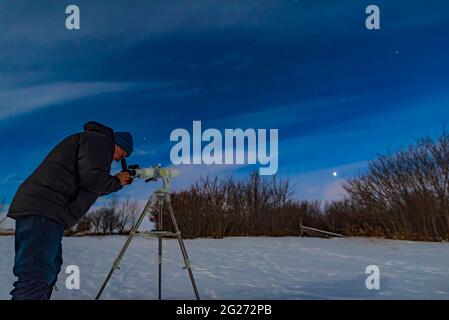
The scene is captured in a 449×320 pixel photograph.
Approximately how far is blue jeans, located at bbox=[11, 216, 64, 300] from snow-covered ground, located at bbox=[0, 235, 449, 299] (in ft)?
4.31

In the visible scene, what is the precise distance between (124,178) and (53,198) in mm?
443

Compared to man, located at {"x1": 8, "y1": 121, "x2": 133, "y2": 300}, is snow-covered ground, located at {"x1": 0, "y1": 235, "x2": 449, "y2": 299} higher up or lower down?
lower down

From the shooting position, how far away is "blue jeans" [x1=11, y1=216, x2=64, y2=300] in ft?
7.07

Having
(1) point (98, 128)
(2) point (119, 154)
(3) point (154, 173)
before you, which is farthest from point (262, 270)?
(1) point (98, 128)

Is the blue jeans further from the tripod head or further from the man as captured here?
the tripod head

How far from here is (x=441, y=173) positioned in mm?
8000

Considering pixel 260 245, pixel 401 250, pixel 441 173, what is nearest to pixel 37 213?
pixel 260 245

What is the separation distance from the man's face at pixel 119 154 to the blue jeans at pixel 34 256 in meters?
0.61

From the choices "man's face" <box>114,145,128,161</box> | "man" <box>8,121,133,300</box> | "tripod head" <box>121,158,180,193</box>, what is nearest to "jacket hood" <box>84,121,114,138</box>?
"man" <box>8,121,133,300</box>

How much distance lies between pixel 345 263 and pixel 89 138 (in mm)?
4037

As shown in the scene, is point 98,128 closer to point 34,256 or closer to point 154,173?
point 154,173

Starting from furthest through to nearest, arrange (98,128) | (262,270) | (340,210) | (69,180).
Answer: (340,210) < (262,270) < (98,128) < (69,180)

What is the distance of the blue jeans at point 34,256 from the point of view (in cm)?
216

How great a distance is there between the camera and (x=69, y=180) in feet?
7.58
